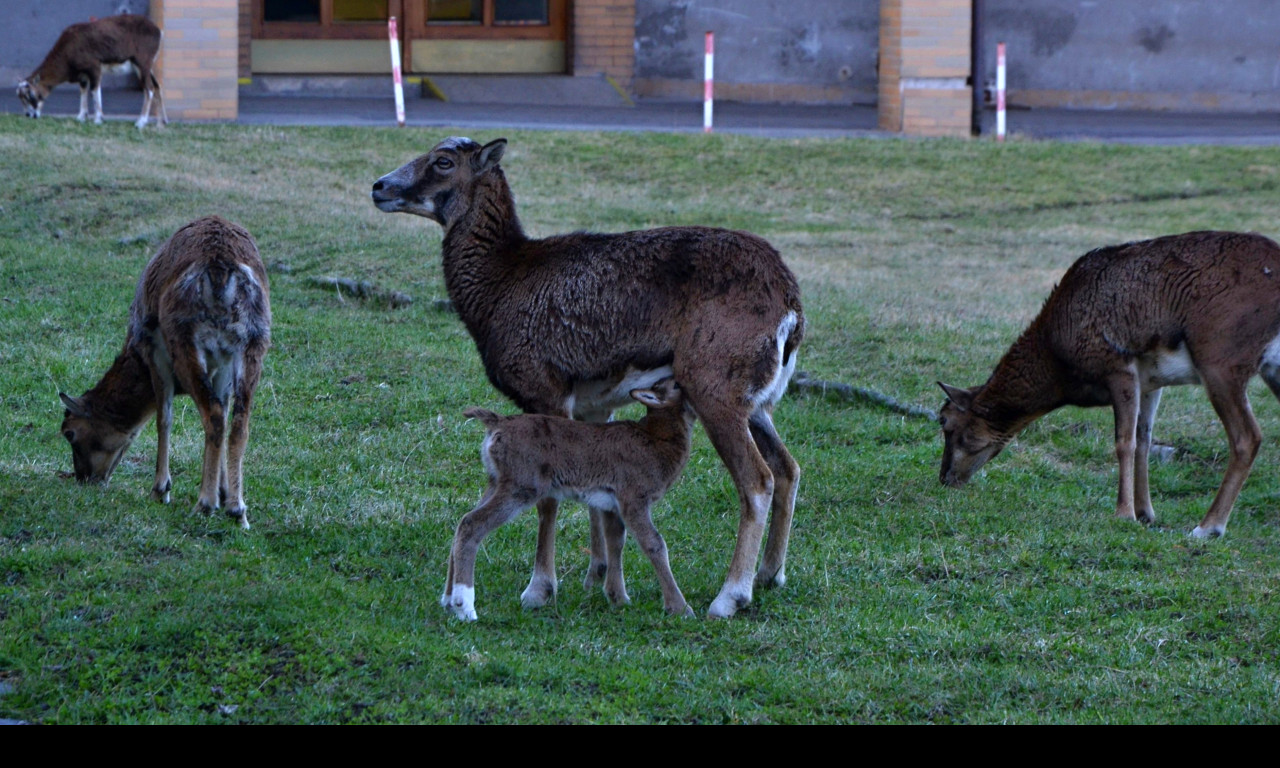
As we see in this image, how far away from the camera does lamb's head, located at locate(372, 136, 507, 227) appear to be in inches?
300

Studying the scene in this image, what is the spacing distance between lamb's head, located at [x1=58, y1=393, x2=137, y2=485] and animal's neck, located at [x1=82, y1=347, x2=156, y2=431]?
0.04 m

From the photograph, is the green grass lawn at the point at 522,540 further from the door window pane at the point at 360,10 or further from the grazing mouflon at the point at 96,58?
the door window pane at the point at 360,10

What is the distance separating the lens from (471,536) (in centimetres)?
643

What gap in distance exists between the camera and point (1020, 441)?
33.6 ft

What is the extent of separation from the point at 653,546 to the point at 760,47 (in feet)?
74.7

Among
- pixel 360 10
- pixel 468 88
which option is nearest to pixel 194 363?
pixel 468 88

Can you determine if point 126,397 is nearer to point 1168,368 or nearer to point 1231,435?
point 1168,368

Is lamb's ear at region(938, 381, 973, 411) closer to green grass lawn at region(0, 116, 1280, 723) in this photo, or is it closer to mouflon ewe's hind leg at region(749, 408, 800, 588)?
green grass lawn at region(0, 116, 1280, 723)

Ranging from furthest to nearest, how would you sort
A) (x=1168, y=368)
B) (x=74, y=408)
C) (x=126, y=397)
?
(x=1168, y=368) < (x=126, y=397) < (x=74, y=408)

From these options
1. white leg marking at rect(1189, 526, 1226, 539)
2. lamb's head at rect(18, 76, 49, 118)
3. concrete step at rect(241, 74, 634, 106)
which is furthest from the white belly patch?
concrete step at rect(241, 74, 634, 106)

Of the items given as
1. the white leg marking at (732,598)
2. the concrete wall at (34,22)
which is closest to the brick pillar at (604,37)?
the concrete wall at (34,22)

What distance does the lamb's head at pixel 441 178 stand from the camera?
7617 mm

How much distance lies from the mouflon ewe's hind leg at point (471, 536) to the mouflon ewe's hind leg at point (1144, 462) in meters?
4.13
